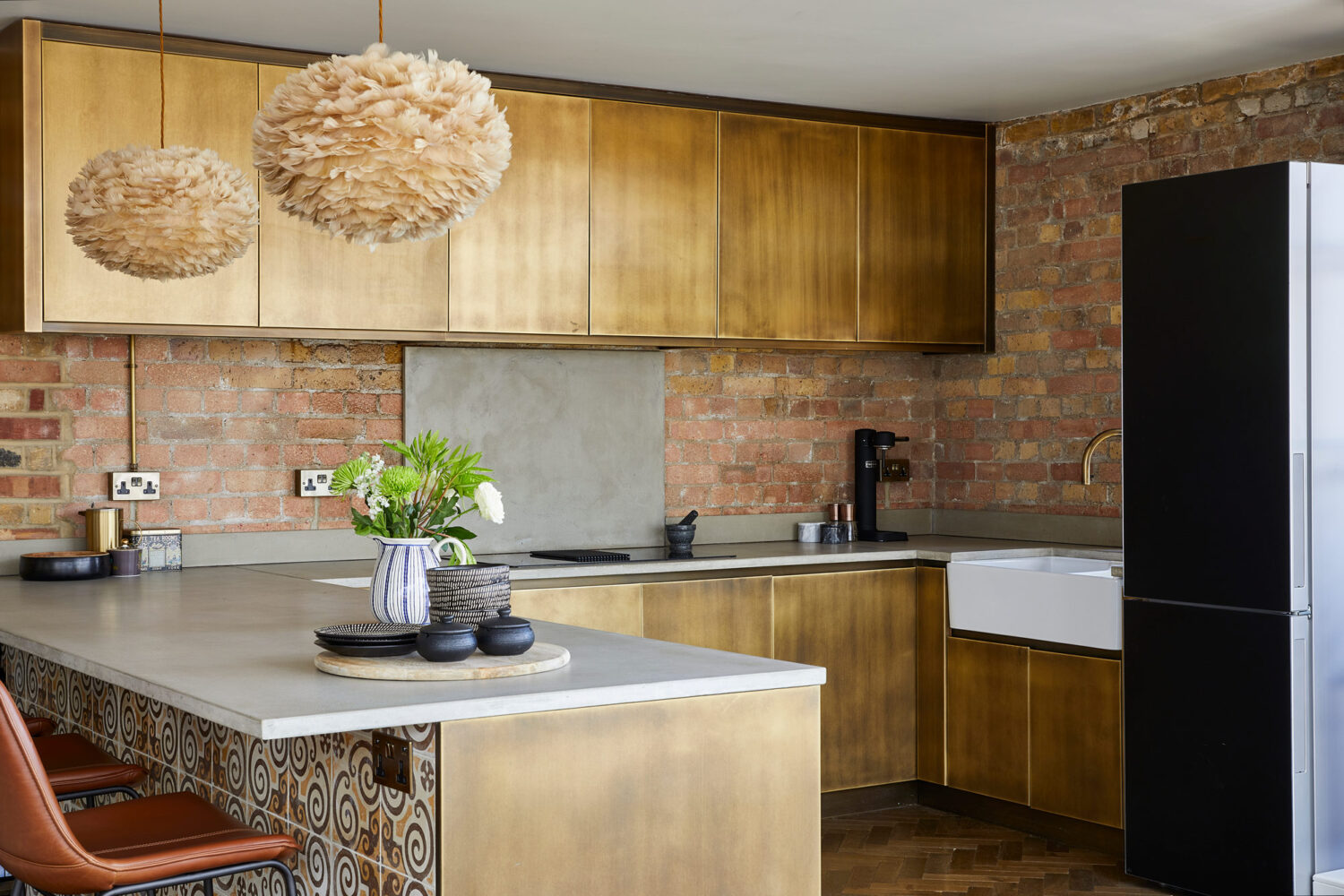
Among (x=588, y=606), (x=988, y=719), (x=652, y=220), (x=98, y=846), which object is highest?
(x=652, y=220)

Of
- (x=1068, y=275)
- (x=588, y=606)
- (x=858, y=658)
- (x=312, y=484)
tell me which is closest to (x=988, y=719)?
(x=858, y=658)

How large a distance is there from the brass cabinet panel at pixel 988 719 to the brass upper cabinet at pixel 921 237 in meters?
1.29

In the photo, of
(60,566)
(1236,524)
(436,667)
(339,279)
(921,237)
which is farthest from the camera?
(921,237)

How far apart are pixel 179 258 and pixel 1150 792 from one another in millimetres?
2978

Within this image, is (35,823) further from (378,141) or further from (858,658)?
(858,658)

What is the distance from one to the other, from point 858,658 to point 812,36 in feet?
6.89

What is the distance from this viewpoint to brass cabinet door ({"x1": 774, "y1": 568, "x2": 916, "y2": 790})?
496cm

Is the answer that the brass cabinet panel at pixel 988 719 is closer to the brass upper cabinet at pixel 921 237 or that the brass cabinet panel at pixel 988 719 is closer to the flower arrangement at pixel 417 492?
the brass upper cabinet at pixel 921 237

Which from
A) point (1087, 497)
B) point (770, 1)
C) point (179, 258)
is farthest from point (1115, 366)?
point (179, 258)

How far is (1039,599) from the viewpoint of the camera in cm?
464

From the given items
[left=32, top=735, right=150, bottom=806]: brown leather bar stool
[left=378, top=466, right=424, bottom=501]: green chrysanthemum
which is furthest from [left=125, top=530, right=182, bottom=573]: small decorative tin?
[left=378, top=466, right=424, bottom=501]: green chrysanthemum

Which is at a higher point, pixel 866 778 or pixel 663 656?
pixel 663 656

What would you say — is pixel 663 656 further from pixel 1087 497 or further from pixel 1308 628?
pixel 1087 497

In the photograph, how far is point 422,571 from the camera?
110 inches
